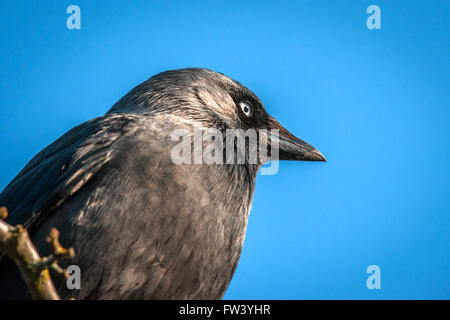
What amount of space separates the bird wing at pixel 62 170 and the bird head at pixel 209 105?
1.63 ft

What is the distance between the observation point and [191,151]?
3404 millimetres

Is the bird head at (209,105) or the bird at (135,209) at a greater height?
the bird head at (209,105)

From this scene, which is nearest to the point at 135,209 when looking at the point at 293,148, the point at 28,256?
the point at 28,256

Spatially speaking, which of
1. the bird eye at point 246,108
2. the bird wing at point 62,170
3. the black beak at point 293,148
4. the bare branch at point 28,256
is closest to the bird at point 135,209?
the bird wing at point 62,170

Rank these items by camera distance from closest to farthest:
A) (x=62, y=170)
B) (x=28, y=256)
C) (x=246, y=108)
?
(x=28, y=256)
(x=62, y=170)
(x=246, y=108)

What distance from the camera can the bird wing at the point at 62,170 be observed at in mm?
3135

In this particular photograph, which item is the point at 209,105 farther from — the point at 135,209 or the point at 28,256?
the point at 28,256

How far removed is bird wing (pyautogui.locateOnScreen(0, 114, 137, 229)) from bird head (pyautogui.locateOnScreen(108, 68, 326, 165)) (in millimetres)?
498

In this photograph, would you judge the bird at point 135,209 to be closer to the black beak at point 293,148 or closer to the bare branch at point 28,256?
the black beak at point 293,148

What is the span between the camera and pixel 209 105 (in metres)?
4.25

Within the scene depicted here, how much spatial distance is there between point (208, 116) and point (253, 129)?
2.02ft

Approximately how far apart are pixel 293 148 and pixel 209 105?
1.06 meters
